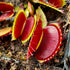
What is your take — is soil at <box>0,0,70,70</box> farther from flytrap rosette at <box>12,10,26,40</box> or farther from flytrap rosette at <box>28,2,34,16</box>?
flytrap rosette at <box>28,2,34,16</box>

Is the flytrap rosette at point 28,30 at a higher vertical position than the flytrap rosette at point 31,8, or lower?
lower

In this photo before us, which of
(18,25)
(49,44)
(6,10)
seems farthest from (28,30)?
(6,10)

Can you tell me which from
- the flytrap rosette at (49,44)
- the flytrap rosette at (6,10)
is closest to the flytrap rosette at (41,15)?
the flytrap rosette at (49,44)

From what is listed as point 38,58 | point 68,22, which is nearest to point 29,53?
point 38,58

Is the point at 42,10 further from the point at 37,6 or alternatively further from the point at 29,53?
the point at 29,53

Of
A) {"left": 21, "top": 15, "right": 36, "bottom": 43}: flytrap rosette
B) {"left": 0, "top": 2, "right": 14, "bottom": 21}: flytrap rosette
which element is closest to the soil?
{"left": 21, "top": 15, "right": 36, "bottom": 43}: flytrap rosette

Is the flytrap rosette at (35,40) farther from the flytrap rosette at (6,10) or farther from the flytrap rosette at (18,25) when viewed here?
the flytrap rosette at (6,10)
